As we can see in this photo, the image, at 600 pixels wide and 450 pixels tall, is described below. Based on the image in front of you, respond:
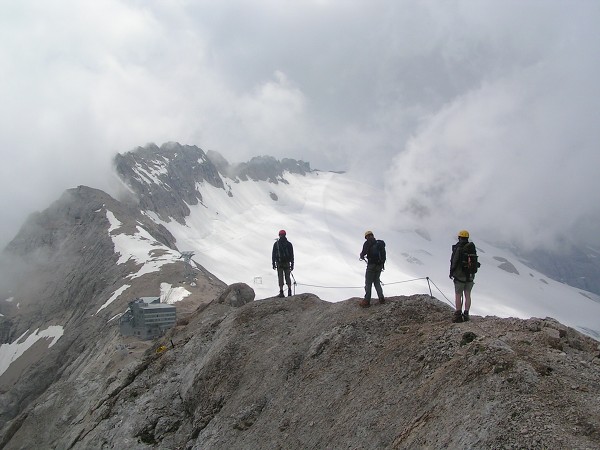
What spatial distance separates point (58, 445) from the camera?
23.8 meters

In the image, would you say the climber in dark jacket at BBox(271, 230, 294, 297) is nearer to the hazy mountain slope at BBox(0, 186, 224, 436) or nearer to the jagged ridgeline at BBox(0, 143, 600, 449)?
the jagged ridgeline at BBox(0, 143, 600, 449)

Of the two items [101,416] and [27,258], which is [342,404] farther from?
[27,258]

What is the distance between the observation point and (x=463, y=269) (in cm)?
1588

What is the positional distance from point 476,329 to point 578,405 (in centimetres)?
436

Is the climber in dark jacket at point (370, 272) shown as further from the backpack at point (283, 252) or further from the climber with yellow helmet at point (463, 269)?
the backpack at point (283, 252)

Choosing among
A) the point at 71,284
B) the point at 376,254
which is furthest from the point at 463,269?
the point at 71,284

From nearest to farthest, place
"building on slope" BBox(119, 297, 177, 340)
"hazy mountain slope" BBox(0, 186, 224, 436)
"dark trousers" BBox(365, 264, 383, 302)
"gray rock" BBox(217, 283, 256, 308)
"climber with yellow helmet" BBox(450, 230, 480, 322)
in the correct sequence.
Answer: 1. "climber with yellow helmet" BBox(450, 230, 480, 322)
2. "dark trousers" BBox(365, 264, 383, 302)
3. "gray rock" BBox(217, 283, 256, 308)
4. "building on slope" BBox(119, 297, 177, 340)
5. "hazy mountain slope" BBox(0, 186, 224, 436)

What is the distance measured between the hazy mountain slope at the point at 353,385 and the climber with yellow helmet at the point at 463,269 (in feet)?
1.88

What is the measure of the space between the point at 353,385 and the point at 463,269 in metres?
5.23

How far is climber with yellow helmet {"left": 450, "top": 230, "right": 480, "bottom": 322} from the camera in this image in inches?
619

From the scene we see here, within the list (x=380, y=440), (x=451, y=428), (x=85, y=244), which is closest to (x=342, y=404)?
(x=380, y=440)

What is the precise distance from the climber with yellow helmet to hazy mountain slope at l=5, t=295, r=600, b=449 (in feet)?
1.88

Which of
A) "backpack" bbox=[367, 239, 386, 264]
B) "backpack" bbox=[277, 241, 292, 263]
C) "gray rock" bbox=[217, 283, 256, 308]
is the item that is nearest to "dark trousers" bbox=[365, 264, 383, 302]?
"backpack" bbox=[367, 239, 386, 264]

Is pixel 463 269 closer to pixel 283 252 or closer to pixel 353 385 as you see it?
pixel 353 385
